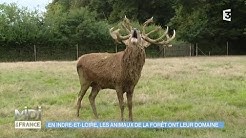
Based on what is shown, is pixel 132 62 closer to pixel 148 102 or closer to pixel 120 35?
pixel 120 35

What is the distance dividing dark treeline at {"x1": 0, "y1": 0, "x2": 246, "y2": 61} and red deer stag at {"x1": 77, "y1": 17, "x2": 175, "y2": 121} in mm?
31690

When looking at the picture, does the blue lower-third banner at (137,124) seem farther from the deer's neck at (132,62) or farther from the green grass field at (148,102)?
the deer's neck at (132,62)

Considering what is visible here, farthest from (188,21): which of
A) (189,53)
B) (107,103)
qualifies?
(107,103)

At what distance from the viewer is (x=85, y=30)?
4372cm

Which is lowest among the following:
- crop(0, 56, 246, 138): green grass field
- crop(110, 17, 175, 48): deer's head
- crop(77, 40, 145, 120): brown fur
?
crop(0, 56, 246, 138): green grass field

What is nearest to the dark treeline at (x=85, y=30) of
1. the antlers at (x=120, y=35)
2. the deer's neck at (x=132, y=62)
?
the antlers at (x=120, y=35)

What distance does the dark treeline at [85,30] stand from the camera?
4191 cm

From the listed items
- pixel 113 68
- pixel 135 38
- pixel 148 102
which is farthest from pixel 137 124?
pixel 148 102

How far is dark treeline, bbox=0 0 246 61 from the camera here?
41.9 meters

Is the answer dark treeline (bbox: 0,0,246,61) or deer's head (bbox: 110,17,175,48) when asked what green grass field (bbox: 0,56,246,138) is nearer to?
deer's head (bbox: 110,17,175,48)

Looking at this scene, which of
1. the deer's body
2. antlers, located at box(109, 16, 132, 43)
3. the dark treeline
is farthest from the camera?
the dark treeline

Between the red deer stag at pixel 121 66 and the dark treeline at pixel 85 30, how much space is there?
31690 millimetres

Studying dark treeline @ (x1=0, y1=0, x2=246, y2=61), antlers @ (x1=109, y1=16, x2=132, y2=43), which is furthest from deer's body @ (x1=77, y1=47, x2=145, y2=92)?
dark treeline @ (x1=0, y1=0, x2=246, y2=61)

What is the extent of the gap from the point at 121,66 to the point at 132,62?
34cm
